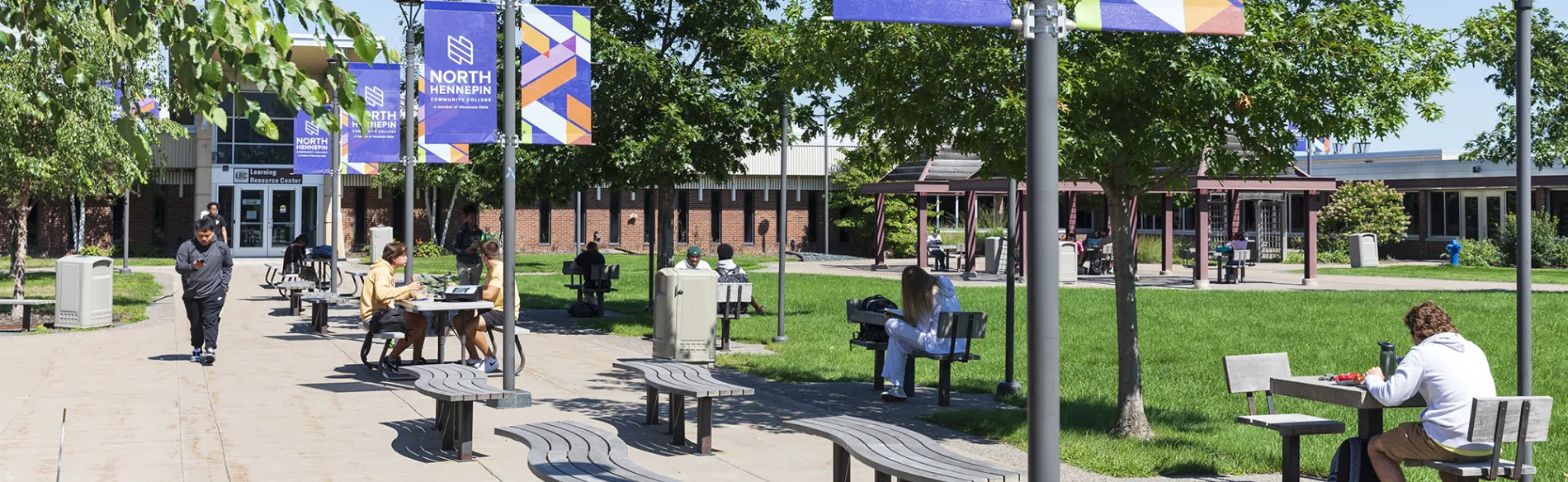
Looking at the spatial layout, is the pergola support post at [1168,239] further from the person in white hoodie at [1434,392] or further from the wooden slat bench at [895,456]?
the wooden slat bench at [895,456]

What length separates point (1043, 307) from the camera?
4.52m

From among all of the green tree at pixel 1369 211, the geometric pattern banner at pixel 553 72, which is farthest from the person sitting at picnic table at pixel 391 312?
the green tree at pixel 1369 211

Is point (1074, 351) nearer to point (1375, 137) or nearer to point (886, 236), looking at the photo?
point (1375, 137)

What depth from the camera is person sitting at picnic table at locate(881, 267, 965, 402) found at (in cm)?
1109

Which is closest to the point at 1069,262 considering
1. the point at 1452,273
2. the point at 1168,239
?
the point at 1168,239

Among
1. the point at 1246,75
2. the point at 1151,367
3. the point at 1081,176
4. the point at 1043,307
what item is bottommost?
the point at 1151,367

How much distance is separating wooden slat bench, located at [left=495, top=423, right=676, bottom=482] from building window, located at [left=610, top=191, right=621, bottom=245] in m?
41.8

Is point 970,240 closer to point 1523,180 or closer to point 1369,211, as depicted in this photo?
point 1369,211

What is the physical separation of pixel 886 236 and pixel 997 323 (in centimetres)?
2767

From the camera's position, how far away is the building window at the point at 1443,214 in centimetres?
4459

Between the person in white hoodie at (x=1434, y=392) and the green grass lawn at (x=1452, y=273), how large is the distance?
26119 mm

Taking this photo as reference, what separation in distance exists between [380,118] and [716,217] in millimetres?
33131

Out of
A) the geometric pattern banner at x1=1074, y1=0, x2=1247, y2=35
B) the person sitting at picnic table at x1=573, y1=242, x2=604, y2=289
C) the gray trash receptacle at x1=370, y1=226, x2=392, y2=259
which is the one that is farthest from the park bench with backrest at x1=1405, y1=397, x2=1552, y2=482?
the gray trash receptacle at x1=370, y1=226, x2=392, y2=259

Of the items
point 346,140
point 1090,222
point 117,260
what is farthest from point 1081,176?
point 1090,222
